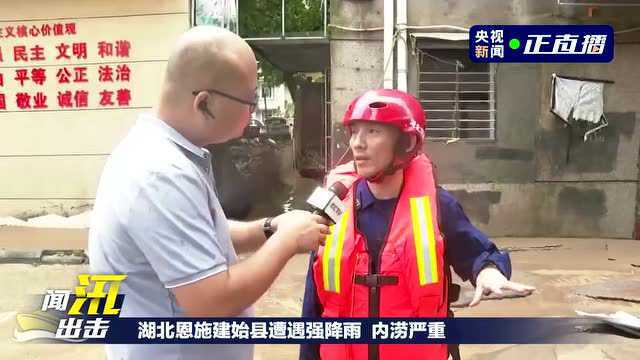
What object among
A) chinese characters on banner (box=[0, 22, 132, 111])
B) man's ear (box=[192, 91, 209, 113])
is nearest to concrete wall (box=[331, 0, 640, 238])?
chinese characters on banner (box=[0, 22, 132, 111])

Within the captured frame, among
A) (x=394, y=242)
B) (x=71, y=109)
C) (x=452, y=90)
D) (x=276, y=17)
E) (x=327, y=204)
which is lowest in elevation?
(x=394, y=242)

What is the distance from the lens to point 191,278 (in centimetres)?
108

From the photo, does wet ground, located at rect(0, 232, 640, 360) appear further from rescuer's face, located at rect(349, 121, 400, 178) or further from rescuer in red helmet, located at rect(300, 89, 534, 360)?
rescuer's face, located at rect(349, 121, 400, 178)

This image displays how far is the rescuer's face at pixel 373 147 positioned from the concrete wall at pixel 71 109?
17.3 feet

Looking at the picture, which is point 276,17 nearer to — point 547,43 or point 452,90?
point 452,90

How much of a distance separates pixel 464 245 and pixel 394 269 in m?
0.23

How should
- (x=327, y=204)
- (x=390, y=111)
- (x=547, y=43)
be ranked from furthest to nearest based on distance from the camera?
(x=547, y=43)
(x=390, y=111)
(x=327, y=204)

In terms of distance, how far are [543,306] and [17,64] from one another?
6120 millimetres

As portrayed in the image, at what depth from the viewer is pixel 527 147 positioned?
6.55 metres

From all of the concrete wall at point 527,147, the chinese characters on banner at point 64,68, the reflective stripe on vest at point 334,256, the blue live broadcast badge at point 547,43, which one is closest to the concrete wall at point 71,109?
the chinese characters on banner at point 64,68

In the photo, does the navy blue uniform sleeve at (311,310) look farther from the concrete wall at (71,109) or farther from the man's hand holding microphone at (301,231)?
the concrete wall at (71,109)

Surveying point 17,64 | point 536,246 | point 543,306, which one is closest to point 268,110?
point 17,64

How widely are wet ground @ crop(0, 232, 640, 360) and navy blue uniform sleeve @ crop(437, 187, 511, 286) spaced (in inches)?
49.3

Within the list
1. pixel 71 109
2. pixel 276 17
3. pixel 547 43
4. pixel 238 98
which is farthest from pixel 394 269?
pixel 71 109
